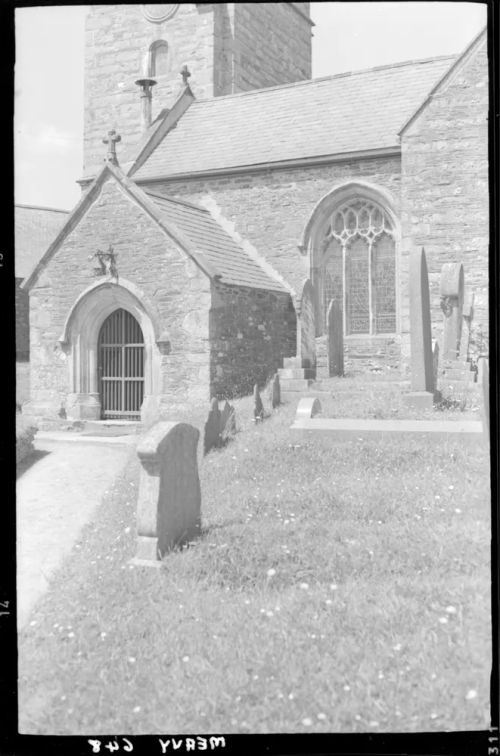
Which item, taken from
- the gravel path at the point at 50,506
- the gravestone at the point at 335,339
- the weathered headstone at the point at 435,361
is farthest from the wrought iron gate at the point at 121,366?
the weathered headstone at the point at 435,361

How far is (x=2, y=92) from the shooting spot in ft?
13.6

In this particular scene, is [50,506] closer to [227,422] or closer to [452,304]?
[227,422]

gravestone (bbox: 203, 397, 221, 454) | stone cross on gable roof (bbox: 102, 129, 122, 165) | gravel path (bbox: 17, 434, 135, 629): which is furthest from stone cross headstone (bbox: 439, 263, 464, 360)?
stone cross on gable roof (bbox: 102, 129, 122, 165)

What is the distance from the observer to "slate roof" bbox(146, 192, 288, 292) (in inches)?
204

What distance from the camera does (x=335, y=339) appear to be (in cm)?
532

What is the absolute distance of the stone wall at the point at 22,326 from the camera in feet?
13.8

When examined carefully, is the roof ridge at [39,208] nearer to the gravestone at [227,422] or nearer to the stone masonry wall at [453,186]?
the gravestone at [227,422]

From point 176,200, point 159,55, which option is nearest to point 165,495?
point 176,200

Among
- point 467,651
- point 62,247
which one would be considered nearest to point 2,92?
point 62,247

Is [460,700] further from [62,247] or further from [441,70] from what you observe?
[441,70]

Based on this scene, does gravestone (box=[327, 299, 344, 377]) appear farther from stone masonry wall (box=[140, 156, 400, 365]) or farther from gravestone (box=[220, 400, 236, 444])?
gravestone (box=[220, 400, 236, 444])

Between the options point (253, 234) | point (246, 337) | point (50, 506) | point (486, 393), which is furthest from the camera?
point (253, 234)

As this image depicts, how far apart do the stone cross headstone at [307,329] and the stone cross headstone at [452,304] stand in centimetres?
97

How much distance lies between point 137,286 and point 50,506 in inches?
66.7
